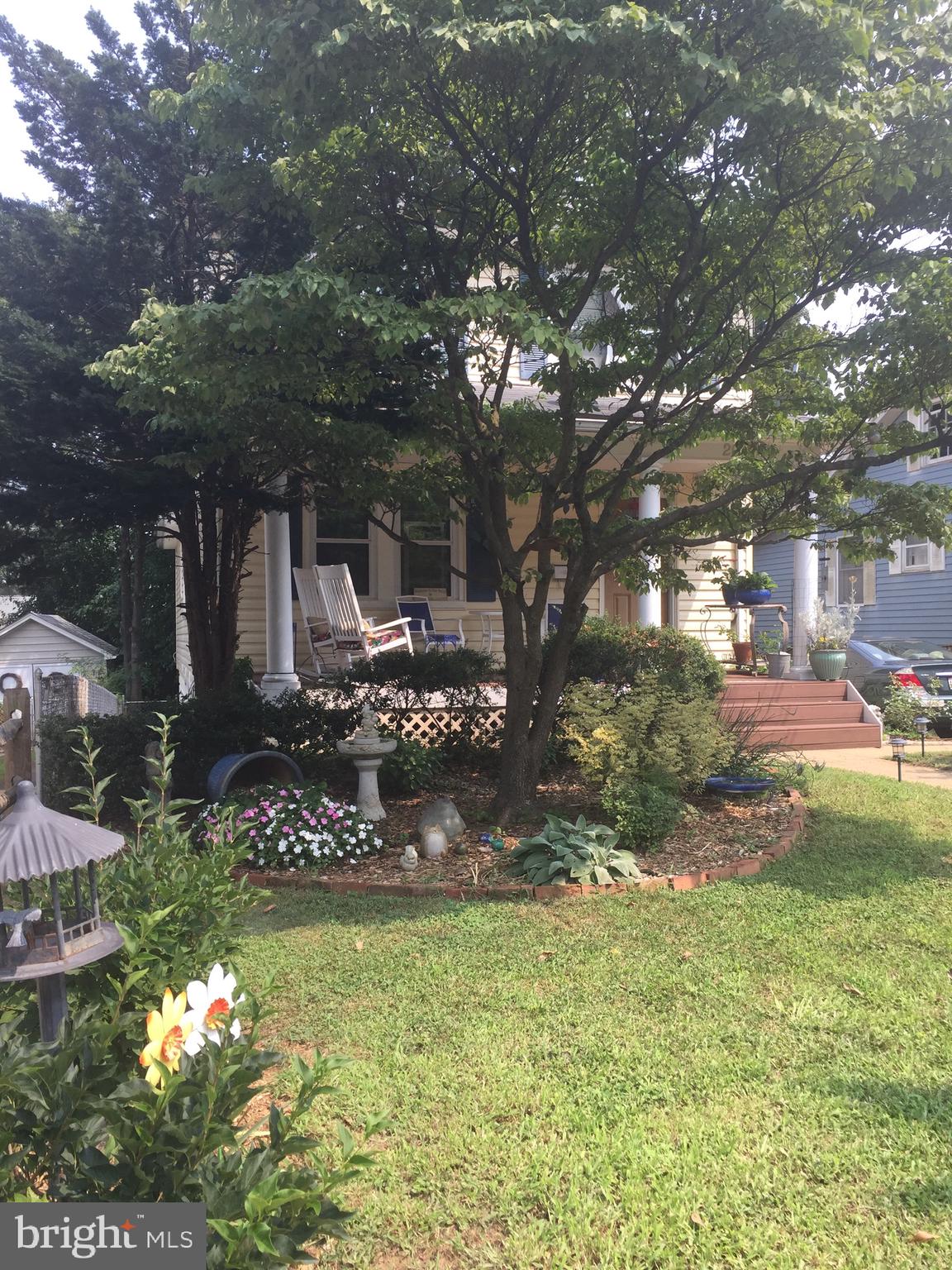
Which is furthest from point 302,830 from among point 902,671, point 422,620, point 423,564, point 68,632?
point 902,671

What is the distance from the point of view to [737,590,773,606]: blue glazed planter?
42.3ft

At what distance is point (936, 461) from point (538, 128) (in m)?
12.4

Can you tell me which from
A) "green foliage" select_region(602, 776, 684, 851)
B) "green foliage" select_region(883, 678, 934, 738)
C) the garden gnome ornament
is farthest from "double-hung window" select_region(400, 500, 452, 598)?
"green foliage" select_region(602, 776, 684, 851)

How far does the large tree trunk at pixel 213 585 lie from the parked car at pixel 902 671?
9116mm

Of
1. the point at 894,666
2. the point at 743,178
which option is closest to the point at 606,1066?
the point at 743,178

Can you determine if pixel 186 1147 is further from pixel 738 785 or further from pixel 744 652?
pixel 744 652

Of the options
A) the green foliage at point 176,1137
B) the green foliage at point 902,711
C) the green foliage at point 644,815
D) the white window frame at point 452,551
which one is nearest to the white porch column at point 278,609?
the white window frame at point 452,551

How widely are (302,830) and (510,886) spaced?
1.50 metres

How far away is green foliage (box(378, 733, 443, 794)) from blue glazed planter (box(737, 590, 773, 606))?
6968mm

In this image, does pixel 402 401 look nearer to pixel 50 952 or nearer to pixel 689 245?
pixel 689 245

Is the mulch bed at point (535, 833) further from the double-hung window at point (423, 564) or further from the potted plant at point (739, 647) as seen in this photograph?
the potted plant at point (739, 647)

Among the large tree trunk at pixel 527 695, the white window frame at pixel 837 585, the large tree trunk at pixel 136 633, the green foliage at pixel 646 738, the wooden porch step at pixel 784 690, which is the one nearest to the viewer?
the green foliage at pixel 646 738

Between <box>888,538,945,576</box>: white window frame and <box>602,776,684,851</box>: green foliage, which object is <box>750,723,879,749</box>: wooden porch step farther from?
<box>888,538,945,576</box>: white window frame

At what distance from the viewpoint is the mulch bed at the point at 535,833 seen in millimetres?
5453
